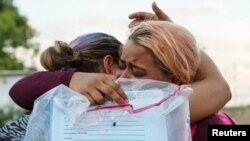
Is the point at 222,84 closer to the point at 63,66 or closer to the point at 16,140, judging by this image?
the point at 63,66

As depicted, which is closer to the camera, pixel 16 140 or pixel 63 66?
pixel 16 140

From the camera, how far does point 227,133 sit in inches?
66.4

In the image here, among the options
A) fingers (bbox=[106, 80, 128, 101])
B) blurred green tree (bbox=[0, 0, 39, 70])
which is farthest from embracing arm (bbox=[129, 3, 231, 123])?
blurred green tree (bbox=[0, 0, 39, 70])

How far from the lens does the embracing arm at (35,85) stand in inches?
63.7

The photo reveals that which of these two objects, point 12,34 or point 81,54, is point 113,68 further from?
point 12,34

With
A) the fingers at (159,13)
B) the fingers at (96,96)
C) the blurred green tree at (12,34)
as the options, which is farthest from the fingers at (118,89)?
the blurred green tree at (12,34)

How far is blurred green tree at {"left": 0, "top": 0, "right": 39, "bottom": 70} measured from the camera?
2533 cm

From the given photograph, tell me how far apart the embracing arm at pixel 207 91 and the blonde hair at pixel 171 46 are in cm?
8

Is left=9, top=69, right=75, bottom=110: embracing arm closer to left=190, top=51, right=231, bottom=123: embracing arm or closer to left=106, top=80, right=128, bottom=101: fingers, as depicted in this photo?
left=106, top=80, right=128, bottom=101: fingers

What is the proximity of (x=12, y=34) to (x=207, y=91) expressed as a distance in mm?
24947

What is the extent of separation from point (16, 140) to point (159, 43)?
503mm

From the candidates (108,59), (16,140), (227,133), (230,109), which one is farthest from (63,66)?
(230,109)

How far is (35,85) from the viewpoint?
1666 millimetres

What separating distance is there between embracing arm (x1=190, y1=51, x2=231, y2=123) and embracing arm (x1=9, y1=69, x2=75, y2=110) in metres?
0.37
